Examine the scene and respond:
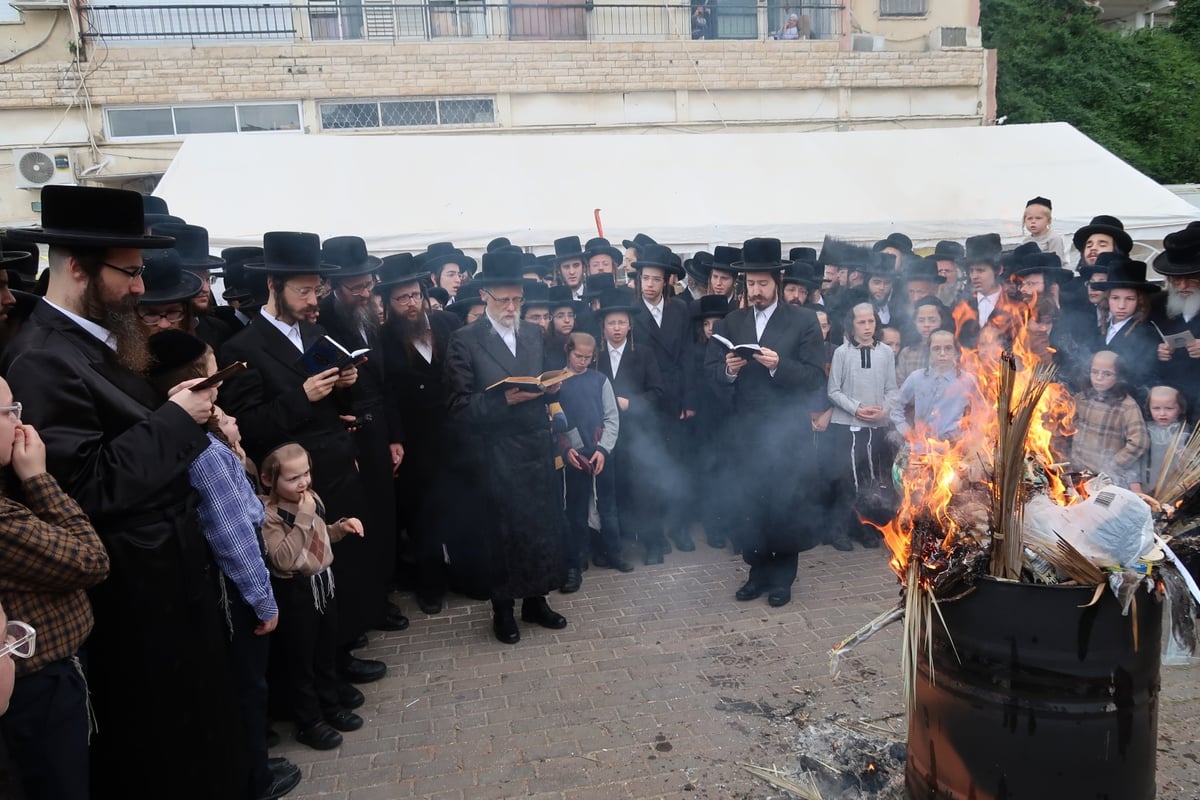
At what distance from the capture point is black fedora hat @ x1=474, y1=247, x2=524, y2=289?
17.7 feet

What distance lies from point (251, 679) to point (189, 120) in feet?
54.4

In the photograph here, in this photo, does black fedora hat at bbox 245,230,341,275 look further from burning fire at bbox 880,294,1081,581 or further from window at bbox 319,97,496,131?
window at bbox 319,97,496,131

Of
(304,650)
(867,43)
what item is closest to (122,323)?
(304,650)

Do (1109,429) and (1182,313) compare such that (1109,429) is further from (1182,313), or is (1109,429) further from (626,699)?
(626,699)

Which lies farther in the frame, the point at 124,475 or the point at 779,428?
the point at 779,428

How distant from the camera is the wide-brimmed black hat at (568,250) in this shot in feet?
27.5

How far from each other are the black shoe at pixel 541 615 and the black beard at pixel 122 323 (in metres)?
3.14

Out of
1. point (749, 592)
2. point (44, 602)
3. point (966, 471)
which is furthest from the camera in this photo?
point (749, 592)

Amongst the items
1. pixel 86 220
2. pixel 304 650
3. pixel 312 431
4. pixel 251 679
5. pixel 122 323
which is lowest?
pixel 304 650

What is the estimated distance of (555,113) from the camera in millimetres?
18250

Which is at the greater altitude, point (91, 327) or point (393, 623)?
point (91, 327)

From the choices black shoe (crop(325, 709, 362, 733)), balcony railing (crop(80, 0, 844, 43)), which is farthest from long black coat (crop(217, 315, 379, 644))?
balcony railing (crop(80, 0, 844, 43))

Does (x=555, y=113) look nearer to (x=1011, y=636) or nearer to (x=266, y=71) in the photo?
(x=266, y=71)

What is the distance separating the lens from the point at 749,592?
584 cm
